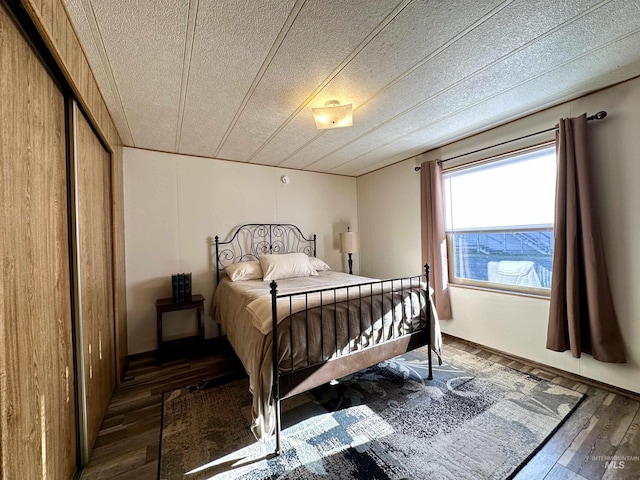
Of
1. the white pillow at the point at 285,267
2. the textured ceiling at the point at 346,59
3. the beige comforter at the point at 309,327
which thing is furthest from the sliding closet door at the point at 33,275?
the white pillow at the point at 285,267

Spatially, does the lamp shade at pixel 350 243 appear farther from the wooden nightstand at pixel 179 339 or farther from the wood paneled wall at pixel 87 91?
the wood paneled wall at pixel 87 91

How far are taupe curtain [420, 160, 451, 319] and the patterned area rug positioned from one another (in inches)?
36.6

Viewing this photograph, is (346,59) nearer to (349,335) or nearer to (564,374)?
(349,335)

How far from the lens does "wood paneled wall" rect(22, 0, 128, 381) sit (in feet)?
3.51

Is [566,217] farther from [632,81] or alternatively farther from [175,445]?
[175,445]

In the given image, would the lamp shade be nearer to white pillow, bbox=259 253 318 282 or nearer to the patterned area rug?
white pillow, bbox=259 253 318 282

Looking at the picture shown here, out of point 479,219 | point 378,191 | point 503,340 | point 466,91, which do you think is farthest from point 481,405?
point 378,191

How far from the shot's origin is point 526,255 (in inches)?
102

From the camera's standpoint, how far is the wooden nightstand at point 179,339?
9.09ft

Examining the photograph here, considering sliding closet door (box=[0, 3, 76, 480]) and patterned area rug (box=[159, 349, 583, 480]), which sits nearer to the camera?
sliding closet door (box=[0, 3, 76, 480])

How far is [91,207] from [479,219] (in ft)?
11.7

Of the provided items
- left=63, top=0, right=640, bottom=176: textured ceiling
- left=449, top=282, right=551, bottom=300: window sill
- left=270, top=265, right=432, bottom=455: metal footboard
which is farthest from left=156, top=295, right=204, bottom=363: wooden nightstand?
left=449, top=282, right=551, bottom=300: window sill

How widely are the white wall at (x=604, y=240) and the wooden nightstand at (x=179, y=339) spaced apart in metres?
2.78

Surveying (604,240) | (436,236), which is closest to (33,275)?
(436,236)
